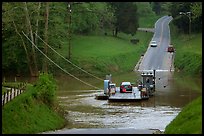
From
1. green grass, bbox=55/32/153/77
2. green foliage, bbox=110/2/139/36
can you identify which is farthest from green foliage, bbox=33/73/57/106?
green foliage, bbox=110/2/139/36

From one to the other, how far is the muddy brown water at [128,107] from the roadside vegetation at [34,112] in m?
1.34

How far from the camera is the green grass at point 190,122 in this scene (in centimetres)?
1930

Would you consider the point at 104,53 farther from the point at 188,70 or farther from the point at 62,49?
the point at 188,70

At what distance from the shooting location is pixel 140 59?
7856 centimetres

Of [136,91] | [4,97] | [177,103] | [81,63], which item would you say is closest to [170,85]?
[136,91]

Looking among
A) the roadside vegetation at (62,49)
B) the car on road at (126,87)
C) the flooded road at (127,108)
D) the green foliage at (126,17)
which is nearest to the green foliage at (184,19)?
the roadside vegetation at (62,49)

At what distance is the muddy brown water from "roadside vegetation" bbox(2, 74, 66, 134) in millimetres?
1340

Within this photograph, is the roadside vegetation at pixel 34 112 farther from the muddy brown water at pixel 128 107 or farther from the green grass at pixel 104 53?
the green grass at pixel 104 53

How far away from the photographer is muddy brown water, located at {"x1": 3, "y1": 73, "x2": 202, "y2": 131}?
110 feet

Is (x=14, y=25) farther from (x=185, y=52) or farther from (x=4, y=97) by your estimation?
(x=4, y=97)

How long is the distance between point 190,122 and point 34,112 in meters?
12.4

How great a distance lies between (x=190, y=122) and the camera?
67.3 feet

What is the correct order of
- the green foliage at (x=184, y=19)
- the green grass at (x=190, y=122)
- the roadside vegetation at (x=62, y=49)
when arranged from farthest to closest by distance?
the green foliage at (x=184, y=19) → the roadside vegetation at (x=62, y=49) → the green grass at (x=190, y=122)

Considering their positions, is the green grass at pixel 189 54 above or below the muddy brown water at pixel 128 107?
above
